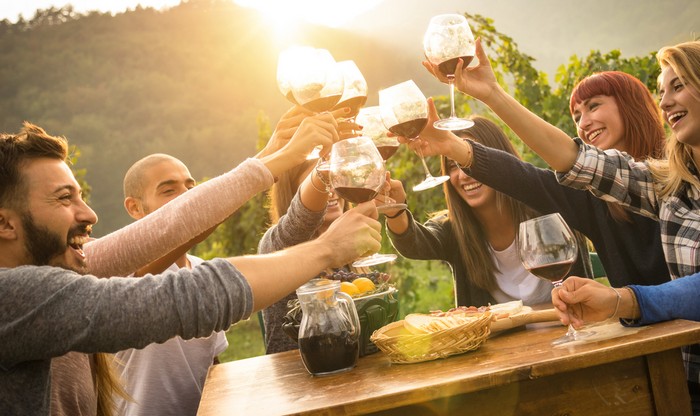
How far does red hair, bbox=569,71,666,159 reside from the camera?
2775 mm

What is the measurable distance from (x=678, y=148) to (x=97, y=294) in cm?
177

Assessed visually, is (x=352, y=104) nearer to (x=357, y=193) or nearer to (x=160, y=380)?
(x=357, y=193)

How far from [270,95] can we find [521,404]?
979 cm

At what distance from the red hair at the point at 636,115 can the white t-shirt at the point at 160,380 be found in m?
1.86

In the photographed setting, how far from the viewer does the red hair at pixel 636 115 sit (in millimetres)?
2775

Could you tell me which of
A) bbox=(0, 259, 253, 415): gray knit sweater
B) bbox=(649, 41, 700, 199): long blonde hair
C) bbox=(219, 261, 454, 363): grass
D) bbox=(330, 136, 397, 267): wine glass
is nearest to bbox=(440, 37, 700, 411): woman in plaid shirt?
bbox=(649, 41, 700, 199): long blonde hair

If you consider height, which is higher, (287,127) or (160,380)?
(287,127)

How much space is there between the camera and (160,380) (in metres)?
2.48

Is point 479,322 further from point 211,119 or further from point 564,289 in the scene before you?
point 211,119

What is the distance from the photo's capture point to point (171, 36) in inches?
453

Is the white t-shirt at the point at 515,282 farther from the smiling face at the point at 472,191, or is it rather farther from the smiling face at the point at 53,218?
the smiling face at the point at 53,218

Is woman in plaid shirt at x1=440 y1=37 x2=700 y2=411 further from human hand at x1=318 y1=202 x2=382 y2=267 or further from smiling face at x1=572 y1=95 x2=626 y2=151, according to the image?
human hand at x1=318 y1=202 x2=382 y2=267

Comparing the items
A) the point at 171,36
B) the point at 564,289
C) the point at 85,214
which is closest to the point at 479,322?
the point at 564,289

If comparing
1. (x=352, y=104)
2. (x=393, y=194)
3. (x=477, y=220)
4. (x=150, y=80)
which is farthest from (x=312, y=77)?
(x=150, y=80)
